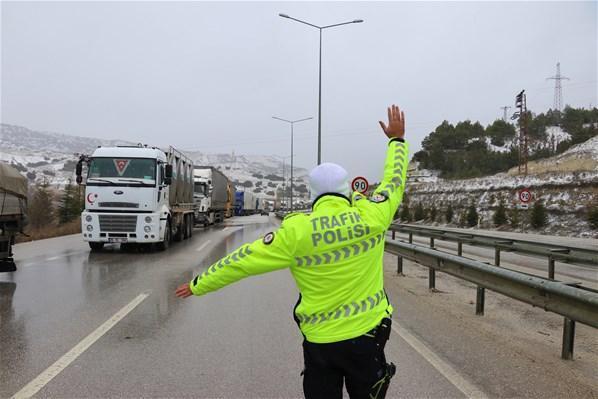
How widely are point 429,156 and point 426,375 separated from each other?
84.4 m

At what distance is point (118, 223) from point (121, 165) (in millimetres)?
1739

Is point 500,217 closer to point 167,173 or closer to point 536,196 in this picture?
point 536,196

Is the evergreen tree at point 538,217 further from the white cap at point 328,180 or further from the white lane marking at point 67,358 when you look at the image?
the white cap at point 328,180

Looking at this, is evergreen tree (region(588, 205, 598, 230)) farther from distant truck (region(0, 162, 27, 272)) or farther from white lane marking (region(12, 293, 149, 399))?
distant truck (region(0, 162, 27, 272))

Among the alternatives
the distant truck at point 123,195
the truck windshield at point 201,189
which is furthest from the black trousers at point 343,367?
the truck windshield at point 201,189

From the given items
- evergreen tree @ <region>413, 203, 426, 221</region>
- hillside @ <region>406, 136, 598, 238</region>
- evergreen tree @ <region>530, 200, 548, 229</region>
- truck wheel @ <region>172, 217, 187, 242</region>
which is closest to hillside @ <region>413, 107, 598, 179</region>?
hillside @ <region>406, 136, 598, 238</region>

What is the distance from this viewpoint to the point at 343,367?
2.52 metres

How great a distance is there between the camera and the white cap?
8.68ft

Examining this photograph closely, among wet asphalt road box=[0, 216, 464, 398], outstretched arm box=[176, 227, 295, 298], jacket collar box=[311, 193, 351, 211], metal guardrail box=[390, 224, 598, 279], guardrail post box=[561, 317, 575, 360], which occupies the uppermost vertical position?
jacket collar box=[311, 193, 351, 211]

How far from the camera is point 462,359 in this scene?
5.01 metres

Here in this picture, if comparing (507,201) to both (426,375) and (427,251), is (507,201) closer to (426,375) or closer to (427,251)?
(427,251)

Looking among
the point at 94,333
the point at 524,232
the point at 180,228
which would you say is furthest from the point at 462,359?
the point at 524,232

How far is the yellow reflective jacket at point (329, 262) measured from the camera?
8.26 ft

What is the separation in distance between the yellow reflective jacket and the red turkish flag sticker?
13233 millimetres
